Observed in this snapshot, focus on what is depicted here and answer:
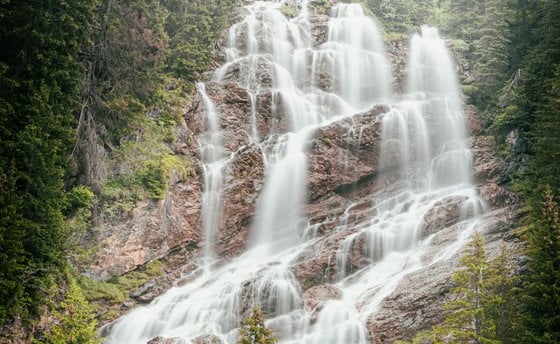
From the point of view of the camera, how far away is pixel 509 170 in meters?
26.5

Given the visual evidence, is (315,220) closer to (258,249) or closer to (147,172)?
(258,249)

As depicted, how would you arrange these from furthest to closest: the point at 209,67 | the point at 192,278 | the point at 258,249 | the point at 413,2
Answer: the point at 413,2, the point at 209,67, the point at 258,249, the point at 192,278

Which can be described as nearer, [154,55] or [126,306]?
[126,306]

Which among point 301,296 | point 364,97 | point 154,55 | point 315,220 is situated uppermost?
point 154,55

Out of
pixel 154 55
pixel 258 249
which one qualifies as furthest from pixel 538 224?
pixel 154 55

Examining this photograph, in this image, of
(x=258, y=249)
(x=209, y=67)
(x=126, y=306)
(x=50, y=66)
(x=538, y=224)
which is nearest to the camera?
(x=538, y=224)

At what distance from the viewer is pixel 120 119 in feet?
80.9

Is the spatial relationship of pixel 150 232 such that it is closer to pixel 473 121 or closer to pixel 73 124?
pixel 73 124

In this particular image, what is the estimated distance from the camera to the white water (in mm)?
19766

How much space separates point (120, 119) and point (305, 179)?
1067 centimetres

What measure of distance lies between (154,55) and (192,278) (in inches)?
497

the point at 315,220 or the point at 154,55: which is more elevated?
the point at 154,55

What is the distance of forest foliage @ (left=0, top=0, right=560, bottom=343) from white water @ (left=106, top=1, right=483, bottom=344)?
273cm

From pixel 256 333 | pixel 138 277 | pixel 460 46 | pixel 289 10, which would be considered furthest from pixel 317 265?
pixel 289 10
